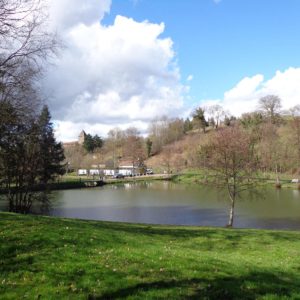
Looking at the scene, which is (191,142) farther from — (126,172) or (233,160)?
(233,160)

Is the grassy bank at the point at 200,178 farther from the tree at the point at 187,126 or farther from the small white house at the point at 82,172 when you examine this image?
the tree at the point at 187,126

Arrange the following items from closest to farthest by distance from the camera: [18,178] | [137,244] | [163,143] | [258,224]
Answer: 1. [137,244]
2. [258,224]
3. [18,178]
4. [163,143]

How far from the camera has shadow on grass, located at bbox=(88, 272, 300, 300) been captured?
6598 mm

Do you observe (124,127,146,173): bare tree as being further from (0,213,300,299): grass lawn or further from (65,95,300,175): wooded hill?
(0,213,300,299): grass lawn

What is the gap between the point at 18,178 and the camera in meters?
34.2

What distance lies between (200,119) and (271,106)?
1324 inches

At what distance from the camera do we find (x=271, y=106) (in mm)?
99500

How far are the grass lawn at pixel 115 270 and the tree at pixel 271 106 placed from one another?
92.2 m

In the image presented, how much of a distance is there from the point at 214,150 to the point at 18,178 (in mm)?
16790

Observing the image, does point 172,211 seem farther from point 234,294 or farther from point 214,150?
point 234,294

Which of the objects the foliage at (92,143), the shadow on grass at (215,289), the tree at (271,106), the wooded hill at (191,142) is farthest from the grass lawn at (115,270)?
the foliage at (92,143)

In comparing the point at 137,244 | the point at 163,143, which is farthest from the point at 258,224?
the point at 163,143

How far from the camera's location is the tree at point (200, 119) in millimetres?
130250


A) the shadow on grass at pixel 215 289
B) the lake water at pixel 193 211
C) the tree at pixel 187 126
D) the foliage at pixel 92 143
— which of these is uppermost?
the tree at pixel 187 126
